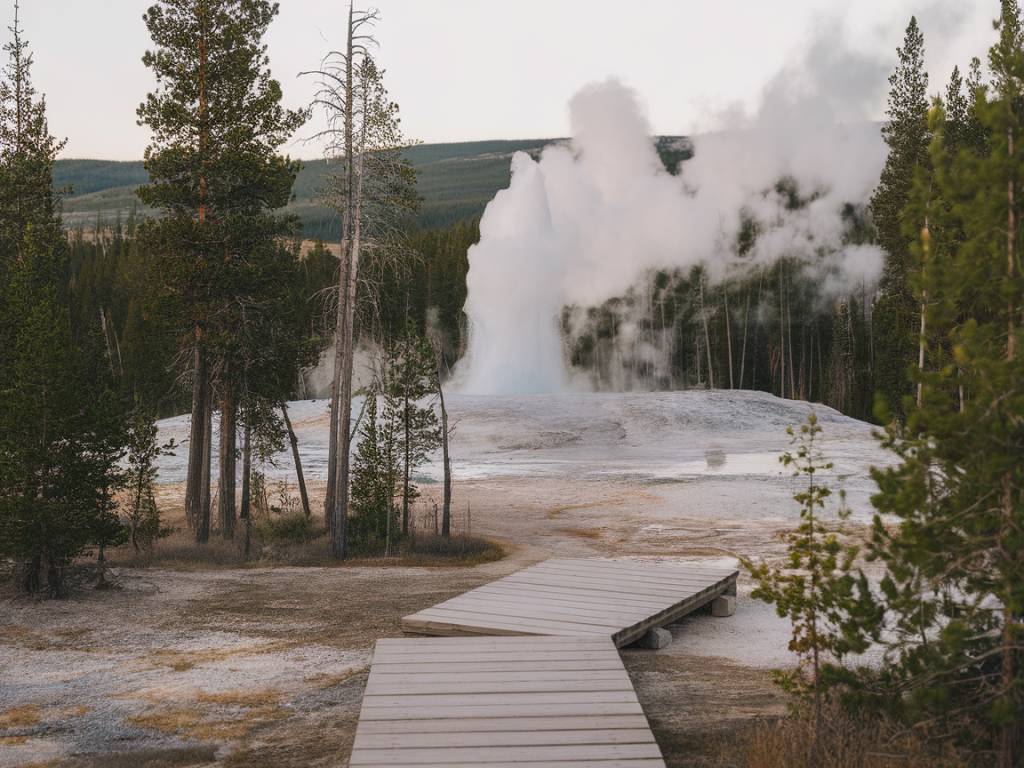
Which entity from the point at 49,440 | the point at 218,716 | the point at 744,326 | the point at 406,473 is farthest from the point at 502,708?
the point at 744,326

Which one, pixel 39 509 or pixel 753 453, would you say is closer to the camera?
pixel 39 509

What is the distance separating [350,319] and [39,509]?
24.7ft

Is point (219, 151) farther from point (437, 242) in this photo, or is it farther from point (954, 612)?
point (437, 242)

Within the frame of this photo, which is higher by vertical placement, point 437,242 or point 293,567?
point 437,242

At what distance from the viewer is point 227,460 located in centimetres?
2294

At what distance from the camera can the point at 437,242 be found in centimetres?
8669

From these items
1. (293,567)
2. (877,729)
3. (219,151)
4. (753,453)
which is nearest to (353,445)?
(753,453)

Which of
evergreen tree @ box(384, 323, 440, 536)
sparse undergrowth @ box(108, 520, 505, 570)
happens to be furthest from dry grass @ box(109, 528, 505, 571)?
evergreen tree @ box(384, 323, 440, 536)

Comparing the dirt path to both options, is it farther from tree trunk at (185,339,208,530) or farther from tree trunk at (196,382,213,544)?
tree trunk at (185,339,208,530)

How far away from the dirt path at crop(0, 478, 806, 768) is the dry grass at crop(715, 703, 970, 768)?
21.7 inches

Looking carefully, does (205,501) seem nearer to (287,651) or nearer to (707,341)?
(287,651)

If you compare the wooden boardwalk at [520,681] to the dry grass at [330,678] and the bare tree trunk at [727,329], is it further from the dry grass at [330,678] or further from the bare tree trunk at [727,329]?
the bare tree trunk at [727,329]

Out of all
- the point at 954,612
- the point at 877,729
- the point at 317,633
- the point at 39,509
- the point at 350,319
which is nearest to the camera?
the point at 954,612

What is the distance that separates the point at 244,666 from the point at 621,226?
235 feet
